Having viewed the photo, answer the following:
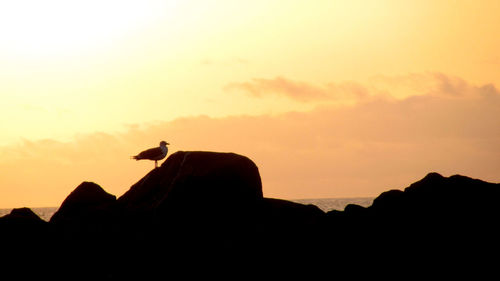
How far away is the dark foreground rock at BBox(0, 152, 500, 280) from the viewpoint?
22.6 meters

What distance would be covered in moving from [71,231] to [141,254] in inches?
111

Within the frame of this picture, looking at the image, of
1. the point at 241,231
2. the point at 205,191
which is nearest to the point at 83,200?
the point at 205,191

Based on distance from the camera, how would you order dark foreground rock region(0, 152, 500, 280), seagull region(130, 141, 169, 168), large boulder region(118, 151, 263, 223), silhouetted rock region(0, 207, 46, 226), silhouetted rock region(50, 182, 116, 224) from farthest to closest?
seagull region(130, 141, 169, 168)
silhouetted rock region(50, 182, 116, 224)
silhouetted rock region(0, 207, 46, 226)
large boulder region(118, 151, 263, 223)
dark foreground rock region(0, 152, 500, 280)

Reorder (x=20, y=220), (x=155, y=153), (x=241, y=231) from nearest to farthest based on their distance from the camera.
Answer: (x=241, y=231) < (x=20, y=220) < (x=155, y=153)

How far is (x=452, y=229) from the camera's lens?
22.8 m

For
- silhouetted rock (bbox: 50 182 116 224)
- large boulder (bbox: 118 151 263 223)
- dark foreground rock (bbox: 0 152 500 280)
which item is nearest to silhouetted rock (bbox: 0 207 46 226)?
dark foreground rock (bbox: 0 152 500 280)

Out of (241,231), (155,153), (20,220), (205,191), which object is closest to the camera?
(241,231)

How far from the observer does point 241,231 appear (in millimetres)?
23453

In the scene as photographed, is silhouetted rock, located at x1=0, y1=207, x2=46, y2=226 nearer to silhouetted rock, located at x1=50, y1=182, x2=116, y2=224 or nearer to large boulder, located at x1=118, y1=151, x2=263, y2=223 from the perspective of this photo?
silhouetted rock, located at x1=50, y1=182, x2=116, y2=224

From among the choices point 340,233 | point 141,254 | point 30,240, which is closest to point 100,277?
point 141,254

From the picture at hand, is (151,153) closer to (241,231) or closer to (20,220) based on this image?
(20,220)

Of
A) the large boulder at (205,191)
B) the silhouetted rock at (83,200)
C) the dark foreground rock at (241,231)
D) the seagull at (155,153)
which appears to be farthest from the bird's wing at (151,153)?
the large boulder at (205,191)

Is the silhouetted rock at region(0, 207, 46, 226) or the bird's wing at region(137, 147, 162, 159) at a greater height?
the bird's wing at region(137, 147, 162, 159)

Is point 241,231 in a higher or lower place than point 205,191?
lower
